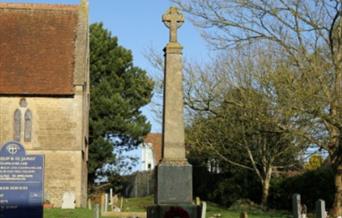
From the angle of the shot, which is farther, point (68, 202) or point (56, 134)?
point (56, 134)

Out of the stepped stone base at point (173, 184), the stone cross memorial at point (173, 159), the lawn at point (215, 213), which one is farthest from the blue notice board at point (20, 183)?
the lawn at point (215, 213)

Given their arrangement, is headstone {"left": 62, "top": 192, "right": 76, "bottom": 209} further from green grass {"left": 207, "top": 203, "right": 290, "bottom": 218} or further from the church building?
green grass {"left": 207, "top": 203, "right": 290, "bottom": 218}

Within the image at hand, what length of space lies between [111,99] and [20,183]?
33.3 metres

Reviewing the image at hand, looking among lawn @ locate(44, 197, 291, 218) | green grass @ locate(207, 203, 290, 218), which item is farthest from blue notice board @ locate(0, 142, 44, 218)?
green grass @ locate(207, 203, 290, 218)

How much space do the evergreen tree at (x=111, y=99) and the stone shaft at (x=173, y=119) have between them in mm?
35237

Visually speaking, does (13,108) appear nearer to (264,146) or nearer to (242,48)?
(264,146)

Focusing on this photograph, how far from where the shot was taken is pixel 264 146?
3797cm

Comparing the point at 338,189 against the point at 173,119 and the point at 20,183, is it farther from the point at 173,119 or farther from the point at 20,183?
the point at 173,119

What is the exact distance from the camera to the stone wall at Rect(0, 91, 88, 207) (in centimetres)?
3688

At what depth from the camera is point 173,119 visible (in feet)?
41.4

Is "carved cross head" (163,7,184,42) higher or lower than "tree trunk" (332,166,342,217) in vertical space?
higher

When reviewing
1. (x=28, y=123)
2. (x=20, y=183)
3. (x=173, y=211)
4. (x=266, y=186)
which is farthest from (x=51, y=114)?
(x=173, y=211)

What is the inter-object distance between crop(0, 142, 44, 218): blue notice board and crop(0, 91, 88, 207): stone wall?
853 inches

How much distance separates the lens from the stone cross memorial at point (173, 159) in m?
12.3
